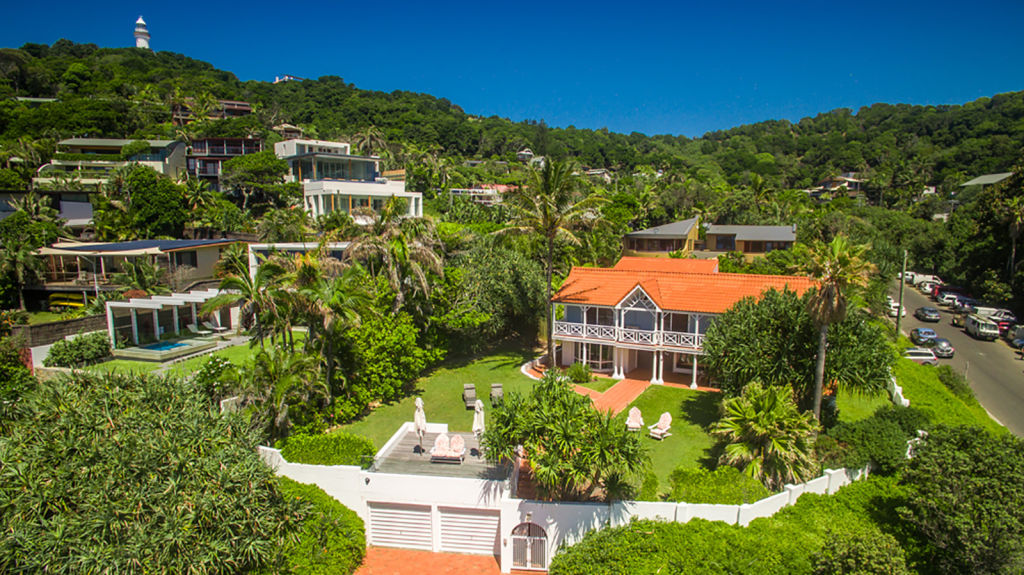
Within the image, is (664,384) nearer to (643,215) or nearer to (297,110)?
(643,215)

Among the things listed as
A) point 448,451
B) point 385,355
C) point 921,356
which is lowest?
point 921,356

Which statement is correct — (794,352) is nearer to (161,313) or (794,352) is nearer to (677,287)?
(677,287)

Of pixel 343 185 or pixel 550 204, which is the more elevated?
→ pixel 343 185

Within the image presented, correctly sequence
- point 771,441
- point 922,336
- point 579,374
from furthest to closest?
point 922,336
point 579,374
point 771,441

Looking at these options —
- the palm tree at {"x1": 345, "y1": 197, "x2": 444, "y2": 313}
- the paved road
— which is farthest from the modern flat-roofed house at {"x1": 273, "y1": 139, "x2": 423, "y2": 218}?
the paved road

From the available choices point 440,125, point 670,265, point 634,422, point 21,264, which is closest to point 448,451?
point 634,422

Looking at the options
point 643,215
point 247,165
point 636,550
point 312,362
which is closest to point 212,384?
point 312,362

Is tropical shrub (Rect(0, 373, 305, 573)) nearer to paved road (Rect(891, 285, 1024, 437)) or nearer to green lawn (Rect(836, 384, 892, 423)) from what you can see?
green lawn (Rect(836, 384, 892, 423))
